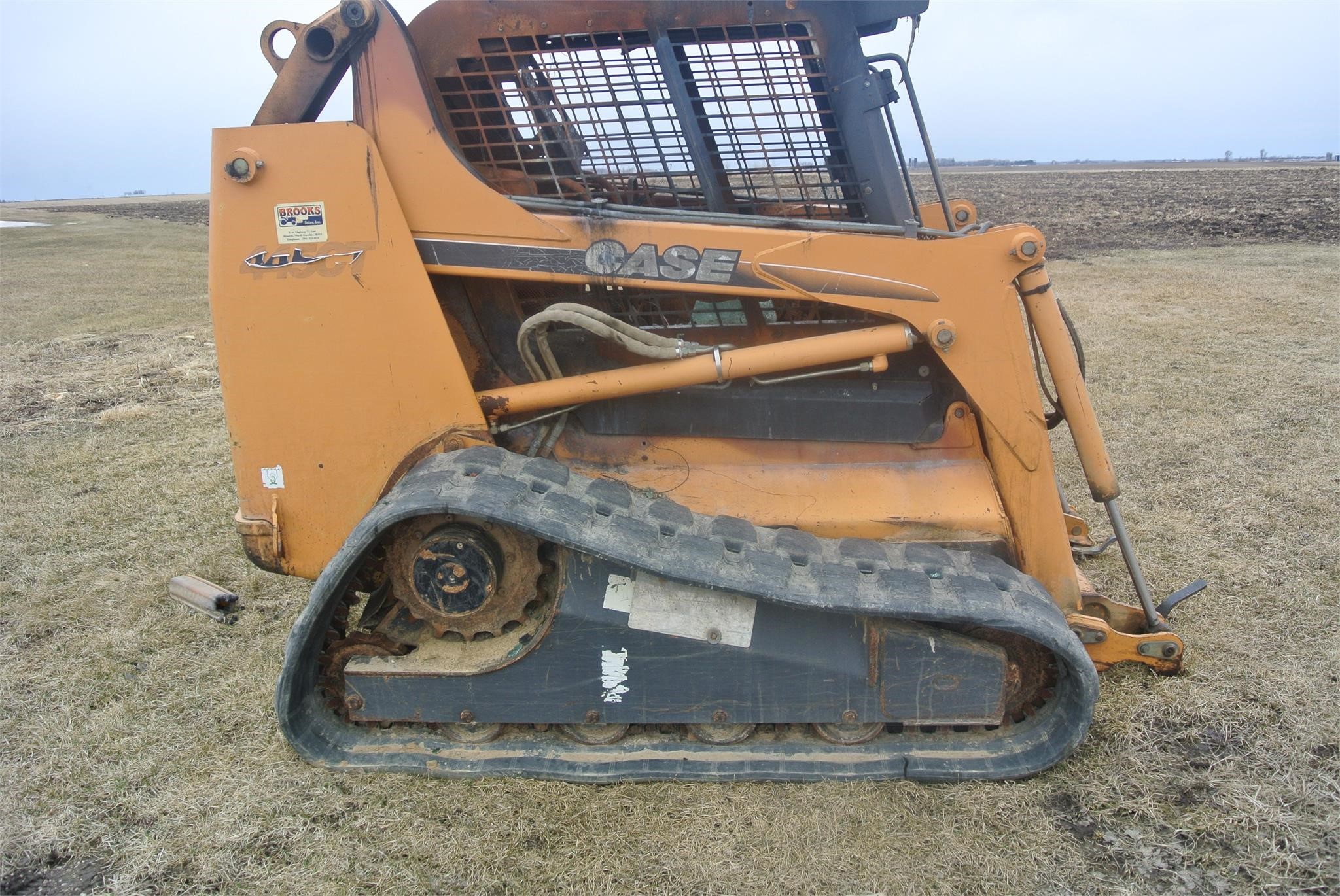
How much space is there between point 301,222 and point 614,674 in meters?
1.84

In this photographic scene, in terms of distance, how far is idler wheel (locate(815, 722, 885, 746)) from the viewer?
301cm

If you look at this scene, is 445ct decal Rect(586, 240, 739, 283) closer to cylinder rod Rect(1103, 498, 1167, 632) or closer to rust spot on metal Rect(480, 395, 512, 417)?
rust spot on metal Rect(480, 395, 512, 417)

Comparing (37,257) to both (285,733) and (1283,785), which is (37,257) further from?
(1283,785)

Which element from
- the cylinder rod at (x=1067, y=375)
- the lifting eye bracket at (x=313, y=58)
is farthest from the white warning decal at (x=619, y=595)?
the lifting eye bracket at (x=313, y=58)

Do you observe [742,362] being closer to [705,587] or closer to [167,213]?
[705,587]

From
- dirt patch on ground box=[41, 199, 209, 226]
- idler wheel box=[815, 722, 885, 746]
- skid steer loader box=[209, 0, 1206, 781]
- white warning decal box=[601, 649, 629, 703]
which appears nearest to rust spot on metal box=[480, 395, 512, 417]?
skid steer loader box=[209, 0, 1206, 781]

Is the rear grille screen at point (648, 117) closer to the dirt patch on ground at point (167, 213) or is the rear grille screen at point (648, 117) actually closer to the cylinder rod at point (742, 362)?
the cylinder rod at point (742, 362)

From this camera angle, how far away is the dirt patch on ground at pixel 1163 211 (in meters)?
17.1

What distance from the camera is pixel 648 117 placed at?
121 inches

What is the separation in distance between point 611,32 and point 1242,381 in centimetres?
643

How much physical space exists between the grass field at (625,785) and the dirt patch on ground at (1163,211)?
32.7ft

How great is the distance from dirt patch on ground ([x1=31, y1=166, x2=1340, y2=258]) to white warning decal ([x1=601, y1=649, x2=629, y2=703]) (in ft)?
39.0

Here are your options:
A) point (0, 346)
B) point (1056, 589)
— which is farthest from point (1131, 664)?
point (0, 346)

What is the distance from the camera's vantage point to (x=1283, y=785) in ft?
9.40
